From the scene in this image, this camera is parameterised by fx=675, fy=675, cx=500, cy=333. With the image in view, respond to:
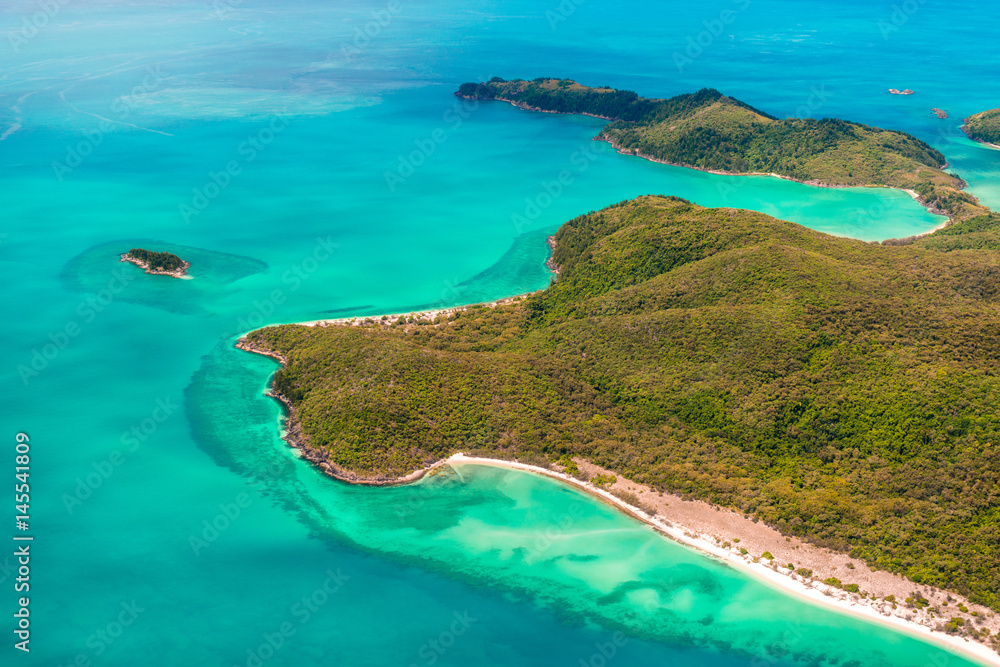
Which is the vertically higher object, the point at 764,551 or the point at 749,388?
the point at 749,388

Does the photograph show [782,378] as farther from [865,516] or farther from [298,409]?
[298,409]

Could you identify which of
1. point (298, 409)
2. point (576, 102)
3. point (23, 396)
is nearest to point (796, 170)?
point (576, 102)

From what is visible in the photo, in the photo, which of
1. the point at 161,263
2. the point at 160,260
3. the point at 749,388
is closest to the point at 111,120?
the point at 160,260

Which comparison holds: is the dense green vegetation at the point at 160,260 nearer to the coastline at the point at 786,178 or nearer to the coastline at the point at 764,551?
the coastline at the point at 764,551

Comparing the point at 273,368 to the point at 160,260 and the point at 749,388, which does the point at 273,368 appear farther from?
the point at 749,388

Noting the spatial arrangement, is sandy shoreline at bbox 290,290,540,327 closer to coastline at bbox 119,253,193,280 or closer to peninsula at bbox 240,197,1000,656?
peninsula at bbox 240,197,1000,656

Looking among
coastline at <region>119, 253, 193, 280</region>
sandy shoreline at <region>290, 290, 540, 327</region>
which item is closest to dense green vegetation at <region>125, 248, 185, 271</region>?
coastline at <region>119, 253, 193, 280</region>

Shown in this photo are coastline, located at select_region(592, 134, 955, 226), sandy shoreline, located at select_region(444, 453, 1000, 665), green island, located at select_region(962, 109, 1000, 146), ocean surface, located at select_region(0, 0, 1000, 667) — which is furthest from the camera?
green island, located at select_region(962, 109, 1000, 146)
